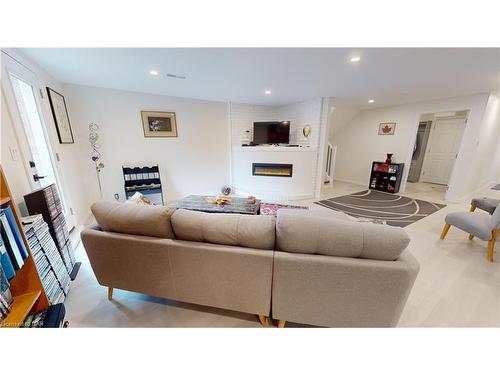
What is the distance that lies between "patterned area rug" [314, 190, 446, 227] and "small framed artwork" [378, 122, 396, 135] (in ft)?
5.49

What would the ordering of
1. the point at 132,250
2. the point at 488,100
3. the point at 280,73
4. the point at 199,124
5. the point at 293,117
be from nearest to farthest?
the point at 132,250 < the point at 280,73 < the point at 488,100 < the point at 199,124 < the point at 293,117

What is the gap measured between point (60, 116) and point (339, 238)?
12.7 feet

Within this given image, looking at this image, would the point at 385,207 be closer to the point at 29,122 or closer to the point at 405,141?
the point at 405,141

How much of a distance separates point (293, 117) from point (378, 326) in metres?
4.48

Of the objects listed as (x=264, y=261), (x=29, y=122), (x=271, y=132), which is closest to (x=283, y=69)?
(x=271, y=132)

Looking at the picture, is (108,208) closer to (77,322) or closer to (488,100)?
(77,322)

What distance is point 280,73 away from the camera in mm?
2539

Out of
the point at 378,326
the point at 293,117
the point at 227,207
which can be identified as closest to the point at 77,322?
the point at 227,207

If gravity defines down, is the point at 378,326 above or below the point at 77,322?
above

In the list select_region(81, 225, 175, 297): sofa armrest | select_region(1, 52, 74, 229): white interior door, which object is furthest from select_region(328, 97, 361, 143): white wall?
select_region(1, 52, 74, 229): white interior door

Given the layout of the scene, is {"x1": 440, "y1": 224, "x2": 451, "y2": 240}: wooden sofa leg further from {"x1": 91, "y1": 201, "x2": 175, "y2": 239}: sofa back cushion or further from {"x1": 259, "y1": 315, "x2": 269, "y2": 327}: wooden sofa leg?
{"x1": 91, "y1": 201, "x2": 175, "y2": 239}: sofa back cushion

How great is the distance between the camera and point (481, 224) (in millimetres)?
2068

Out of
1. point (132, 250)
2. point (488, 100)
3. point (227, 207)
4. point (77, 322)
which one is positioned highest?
point (488, 100)
